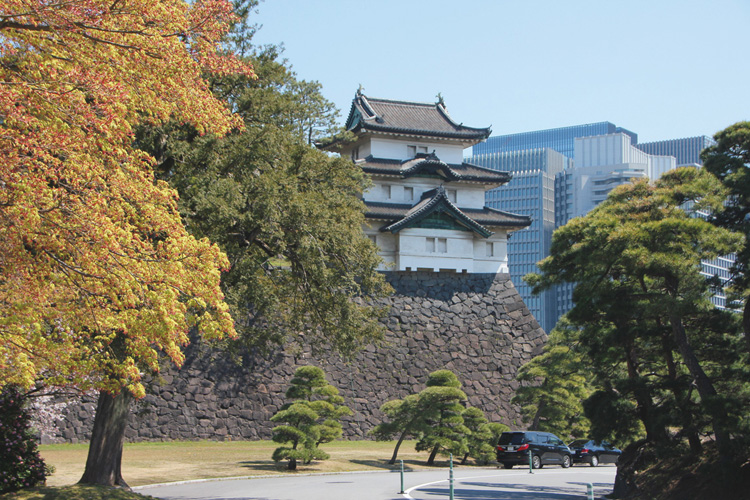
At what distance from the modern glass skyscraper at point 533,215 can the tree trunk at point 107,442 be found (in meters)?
119

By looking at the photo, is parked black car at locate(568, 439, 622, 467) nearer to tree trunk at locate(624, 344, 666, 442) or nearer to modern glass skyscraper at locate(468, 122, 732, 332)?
tree trunk at locate(624, 344, 666, 442)

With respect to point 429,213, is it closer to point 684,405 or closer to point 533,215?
point 684,405

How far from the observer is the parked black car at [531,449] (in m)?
31.3

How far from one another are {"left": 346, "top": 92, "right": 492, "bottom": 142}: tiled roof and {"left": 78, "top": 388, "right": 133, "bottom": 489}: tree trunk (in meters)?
30.8

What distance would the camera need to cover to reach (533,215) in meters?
150

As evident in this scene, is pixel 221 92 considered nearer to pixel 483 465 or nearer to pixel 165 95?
pixel 165 95

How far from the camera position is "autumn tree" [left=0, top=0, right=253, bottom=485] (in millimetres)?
9023

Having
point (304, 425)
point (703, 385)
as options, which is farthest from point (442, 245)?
point (703, 385)

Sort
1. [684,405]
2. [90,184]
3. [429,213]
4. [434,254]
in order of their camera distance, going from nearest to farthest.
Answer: [90,184] → [684,405] → [429,213] → [434,254]

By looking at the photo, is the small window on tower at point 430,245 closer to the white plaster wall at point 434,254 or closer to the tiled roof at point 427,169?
the white plaster wall at point 434,254

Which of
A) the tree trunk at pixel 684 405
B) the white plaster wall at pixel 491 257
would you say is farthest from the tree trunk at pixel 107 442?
the white plaster wall at pixel 491 257

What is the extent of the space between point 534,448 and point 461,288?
51.5 feet

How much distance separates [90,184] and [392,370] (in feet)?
110

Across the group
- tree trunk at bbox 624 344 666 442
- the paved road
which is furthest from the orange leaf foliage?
tree trunk at bbox 624 344 666 442
